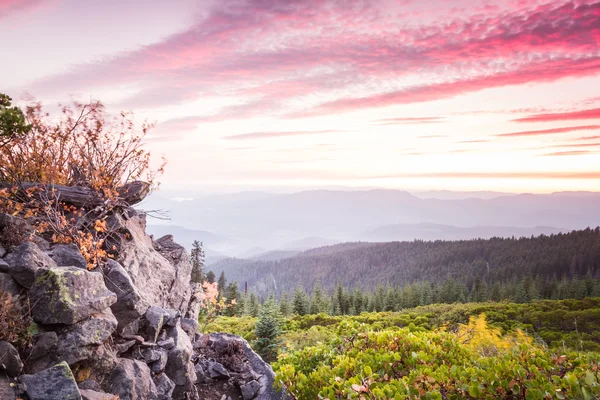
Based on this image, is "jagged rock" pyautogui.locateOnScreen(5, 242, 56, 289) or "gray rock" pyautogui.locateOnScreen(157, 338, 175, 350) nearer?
"jagged rock" pyautogui.locateOnScreen(5, 242, 56, 289)

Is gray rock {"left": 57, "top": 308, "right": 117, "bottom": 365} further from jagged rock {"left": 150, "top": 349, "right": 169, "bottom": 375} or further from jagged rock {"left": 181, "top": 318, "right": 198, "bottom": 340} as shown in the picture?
jagged rock {"left": 181, "top": 318, "right": 198, "bottom": 340}

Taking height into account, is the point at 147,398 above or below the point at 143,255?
below

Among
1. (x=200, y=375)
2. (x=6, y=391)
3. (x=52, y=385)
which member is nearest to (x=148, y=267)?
(x=200, y=375)

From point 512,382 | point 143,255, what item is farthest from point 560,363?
point 143,255

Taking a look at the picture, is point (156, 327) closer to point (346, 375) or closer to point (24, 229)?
point (24, 229)

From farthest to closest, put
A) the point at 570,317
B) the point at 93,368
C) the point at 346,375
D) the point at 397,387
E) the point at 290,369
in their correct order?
1. the point at 570,317
2. the point at 290,369
3. the point at 93,368
4. the point at 346,375
5. the point at 397,387

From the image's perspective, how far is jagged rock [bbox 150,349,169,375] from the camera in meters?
8.85

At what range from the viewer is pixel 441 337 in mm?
8492

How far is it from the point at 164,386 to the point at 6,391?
3.64m

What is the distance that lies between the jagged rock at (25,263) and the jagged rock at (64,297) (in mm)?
226

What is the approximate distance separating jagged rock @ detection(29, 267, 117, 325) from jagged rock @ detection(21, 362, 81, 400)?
104 cm

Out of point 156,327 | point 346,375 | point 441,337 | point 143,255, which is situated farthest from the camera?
point 143,255

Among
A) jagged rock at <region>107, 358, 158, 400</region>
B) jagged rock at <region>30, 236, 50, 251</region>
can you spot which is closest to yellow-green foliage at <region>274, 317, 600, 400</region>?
jagged rock at <region>107, 358, 158, 400</region>

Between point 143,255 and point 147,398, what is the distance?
15.1ft
